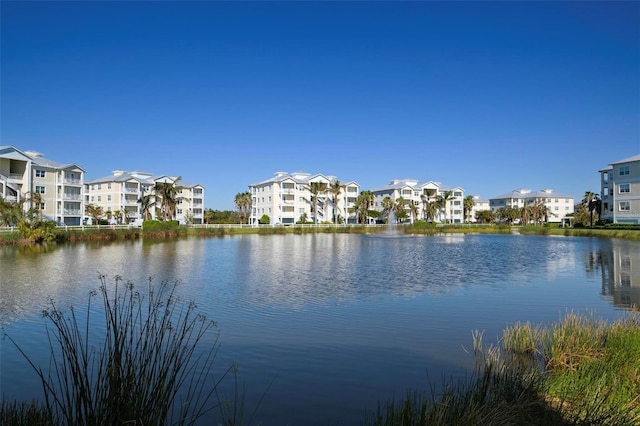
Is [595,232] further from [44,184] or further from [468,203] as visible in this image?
[44,184]

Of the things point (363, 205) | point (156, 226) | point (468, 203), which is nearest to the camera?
point (156, 226)

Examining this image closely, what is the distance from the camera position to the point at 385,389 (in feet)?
23.9

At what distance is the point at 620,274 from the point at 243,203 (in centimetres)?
8182

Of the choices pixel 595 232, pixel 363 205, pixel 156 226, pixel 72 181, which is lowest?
pixel 595 232

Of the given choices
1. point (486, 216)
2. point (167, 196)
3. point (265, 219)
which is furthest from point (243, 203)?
point (486, 216)

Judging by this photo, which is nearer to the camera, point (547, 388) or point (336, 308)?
point (547, 388)

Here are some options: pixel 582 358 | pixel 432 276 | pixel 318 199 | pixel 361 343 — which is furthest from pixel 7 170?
pixel 582 358

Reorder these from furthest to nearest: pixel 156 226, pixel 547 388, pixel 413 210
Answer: pixel 413 210 < pixel 156 226 < pixel 547 388

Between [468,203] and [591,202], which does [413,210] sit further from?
[591,202]

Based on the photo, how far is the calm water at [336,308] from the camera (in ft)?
24.9

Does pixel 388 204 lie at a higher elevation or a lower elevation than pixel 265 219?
higher

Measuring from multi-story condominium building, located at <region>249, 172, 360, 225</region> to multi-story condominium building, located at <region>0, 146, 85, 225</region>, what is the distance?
3389 centimetres

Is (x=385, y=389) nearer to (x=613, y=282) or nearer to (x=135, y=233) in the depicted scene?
(x=613, y=282)

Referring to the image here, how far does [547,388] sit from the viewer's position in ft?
20.8
